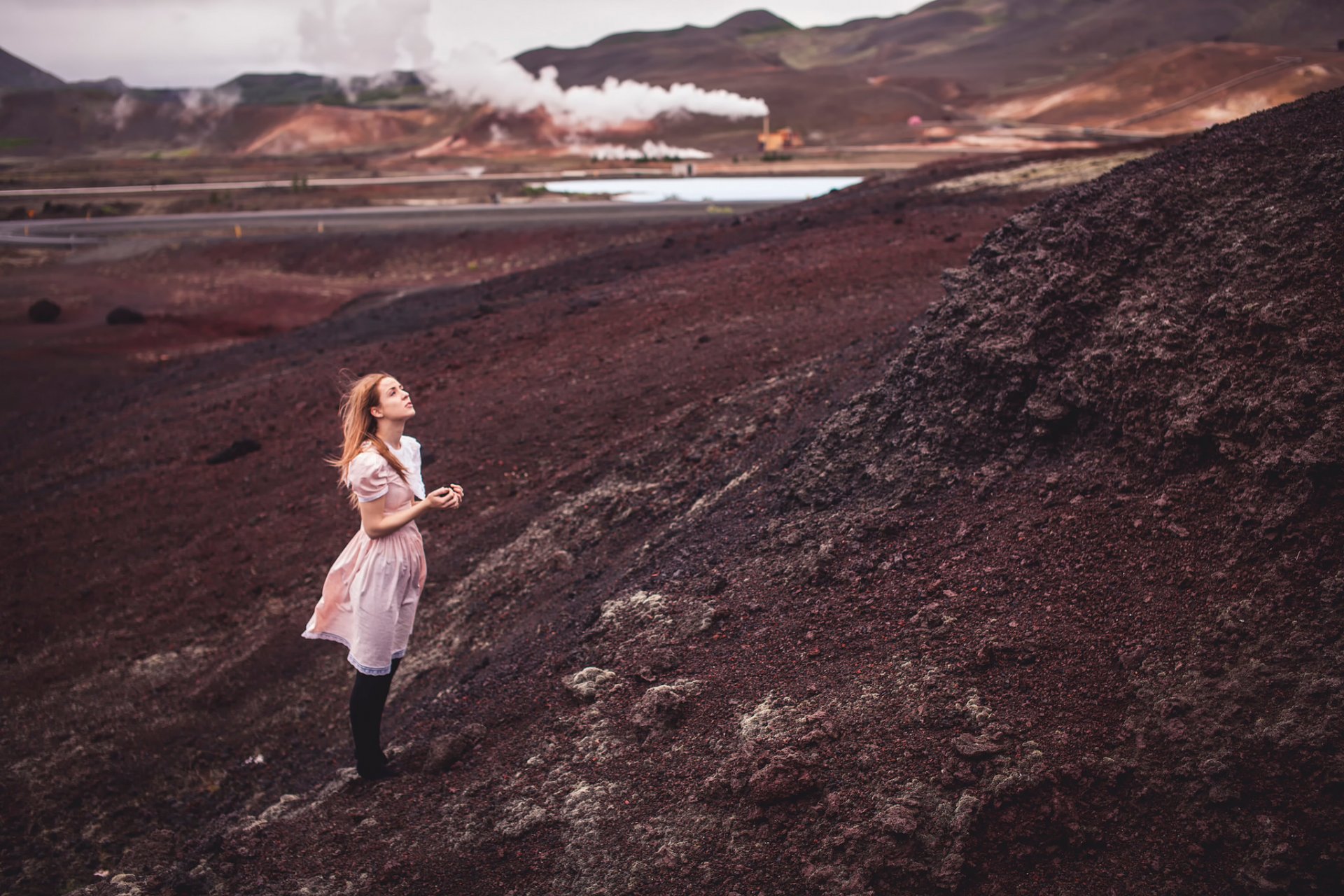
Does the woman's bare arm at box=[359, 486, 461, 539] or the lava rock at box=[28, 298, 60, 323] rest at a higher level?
the woman's bare arm at box=[359, 486, 461, 539]

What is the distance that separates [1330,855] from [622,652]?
2832 millimetres

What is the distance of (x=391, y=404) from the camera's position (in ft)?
13.7

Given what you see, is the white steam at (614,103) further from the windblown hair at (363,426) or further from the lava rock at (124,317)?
the windblown hair at (363,426)

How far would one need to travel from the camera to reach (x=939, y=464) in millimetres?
4742

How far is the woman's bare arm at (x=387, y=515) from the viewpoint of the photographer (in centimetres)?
409

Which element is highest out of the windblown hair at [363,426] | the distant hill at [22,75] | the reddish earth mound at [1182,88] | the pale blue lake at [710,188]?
the distant hill at [22,75]

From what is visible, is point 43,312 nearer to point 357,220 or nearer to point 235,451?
point 357,220

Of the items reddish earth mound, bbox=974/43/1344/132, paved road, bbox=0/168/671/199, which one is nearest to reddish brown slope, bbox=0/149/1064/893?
paved road, bbox=0/168/671/199

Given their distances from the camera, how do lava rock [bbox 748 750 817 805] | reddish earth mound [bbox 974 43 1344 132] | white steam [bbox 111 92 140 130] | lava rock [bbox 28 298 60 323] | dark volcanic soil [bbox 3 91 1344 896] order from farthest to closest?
white steam [bbox 111 92 140 130] → reddish earth mound [bbox 974 43 1344 132] → lava rock [bbox 28 298 60 323] → lava rock [bbox 748 750 817 805] → dark volcanic soil [bbox 3 91 1344 896]

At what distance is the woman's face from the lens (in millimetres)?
4164

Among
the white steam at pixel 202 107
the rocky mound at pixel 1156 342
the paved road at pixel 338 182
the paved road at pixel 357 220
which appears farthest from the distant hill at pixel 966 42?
the rocky mound at pixel 1156 342

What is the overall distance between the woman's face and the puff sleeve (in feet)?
0.60

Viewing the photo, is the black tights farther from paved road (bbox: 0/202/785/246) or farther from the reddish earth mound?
Answer: the reddish earth mound

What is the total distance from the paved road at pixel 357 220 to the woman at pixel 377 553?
85.9ft
